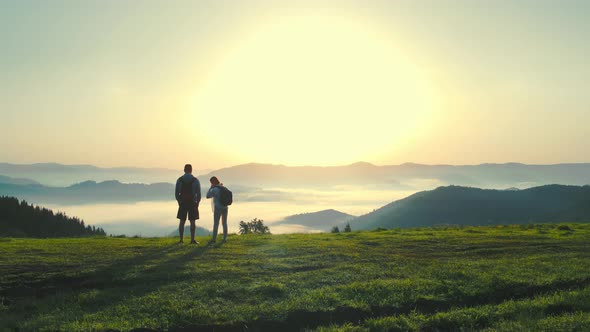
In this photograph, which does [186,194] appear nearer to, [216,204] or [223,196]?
[216,204]

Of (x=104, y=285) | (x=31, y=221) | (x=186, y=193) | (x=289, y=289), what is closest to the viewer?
(x=289, y=289)

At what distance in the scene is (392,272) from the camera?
58.6ft

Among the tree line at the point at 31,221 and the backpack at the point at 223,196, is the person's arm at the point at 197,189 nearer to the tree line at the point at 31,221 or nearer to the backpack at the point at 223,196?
the backpack at the point at 223,196

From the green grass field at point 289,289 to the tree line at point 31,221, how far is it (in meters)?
86.5

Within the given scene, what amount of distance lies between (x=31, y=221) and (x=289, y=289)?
104 meters

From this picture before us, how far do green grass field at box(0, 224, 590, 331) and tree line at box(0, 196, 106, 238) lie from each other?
86.5 metres

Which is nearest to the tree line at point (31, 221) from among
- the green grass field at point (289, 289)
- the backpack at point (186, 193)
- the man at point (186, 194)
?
the man at point (186, 194)

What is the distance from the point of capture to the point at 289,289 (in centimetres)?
1506

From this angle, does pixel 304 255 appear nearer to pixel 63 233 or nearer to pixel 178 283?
pixel 178 283

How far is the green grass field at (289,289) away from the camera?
12266 mm

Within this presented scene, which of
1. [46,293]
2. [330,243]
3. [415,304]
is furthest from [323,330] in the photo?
[330,243]

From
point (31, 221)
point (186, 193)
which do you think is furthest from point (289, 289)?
point (31, 221)

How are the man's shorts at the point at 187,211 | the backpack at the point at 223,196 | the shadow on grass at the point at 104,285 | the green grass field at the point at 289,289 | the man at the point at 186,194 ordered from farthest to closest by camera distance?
the backpack at the point at 223,196 < the man at the point at 186,194 < the man's shorts at the point at 187,211 < the shadow on grass at the point at 104,285 < the green grass field at the point at 289,289

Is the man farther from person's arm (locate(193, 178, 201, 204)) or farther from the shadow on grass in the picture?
the shadow on grass
